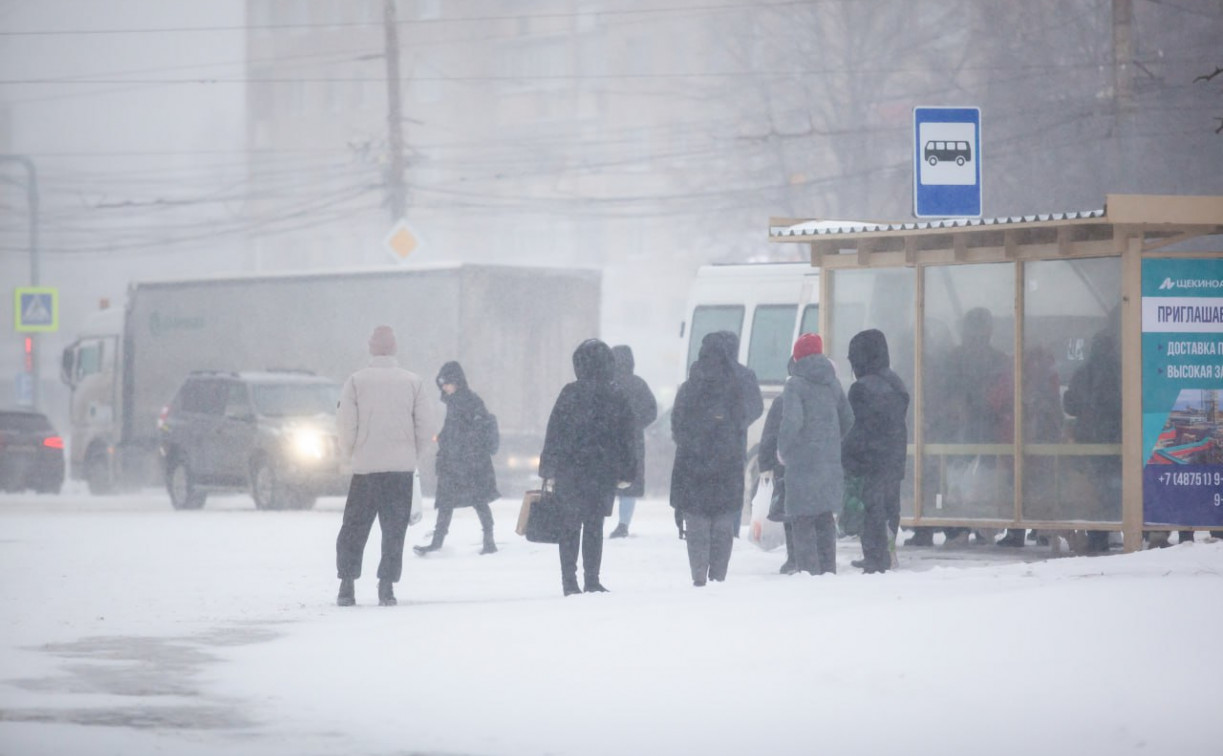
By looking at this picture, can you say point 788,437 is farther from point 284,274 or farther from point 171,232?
point 171,232

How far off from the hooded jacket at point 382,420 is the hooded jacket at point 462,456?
17.3ft

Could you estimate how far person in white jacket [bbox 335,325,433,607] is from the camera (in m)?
12.4

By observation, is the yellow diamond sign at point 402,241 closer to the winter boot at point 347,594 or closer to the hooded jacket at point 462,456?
the hooded jacket at point 462,456

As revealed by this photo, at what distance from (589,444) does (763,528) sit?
457cm

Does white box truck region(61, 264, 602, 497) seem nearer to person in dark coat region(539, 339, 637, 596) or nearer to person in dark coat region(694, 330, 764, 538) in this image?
person in dark coat region(694, 330, 764, 538)

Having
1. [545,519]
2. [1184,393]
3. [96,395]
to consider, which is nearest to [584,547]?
[545,519]

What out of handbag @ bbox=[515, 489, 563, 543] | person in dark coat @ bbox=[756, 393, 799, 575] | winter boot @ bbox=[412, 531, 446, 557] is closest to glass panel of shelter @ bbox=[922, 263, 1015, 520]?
person in dark coat @ bbox=[756, 393, 799, 575]

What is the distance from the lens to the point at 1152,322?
50.8 feet

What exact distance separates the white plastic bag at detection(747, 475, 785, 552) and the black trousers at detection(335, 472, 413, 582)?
13.5 feet

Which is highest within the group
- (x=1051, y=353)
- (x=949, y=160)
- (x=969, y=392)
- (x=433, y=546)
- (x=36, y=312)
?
(x=949, y=160)

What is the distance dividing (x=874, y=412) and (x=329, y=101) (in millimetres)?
75758

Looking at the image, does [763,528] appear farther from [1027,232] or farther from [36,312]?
[36,312]

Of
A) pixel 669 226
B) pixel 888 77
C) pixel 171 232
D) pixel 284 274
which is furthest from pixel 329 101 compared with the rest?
pixel 284 274

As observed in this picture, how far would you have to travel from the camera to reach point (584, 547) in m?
12.6
